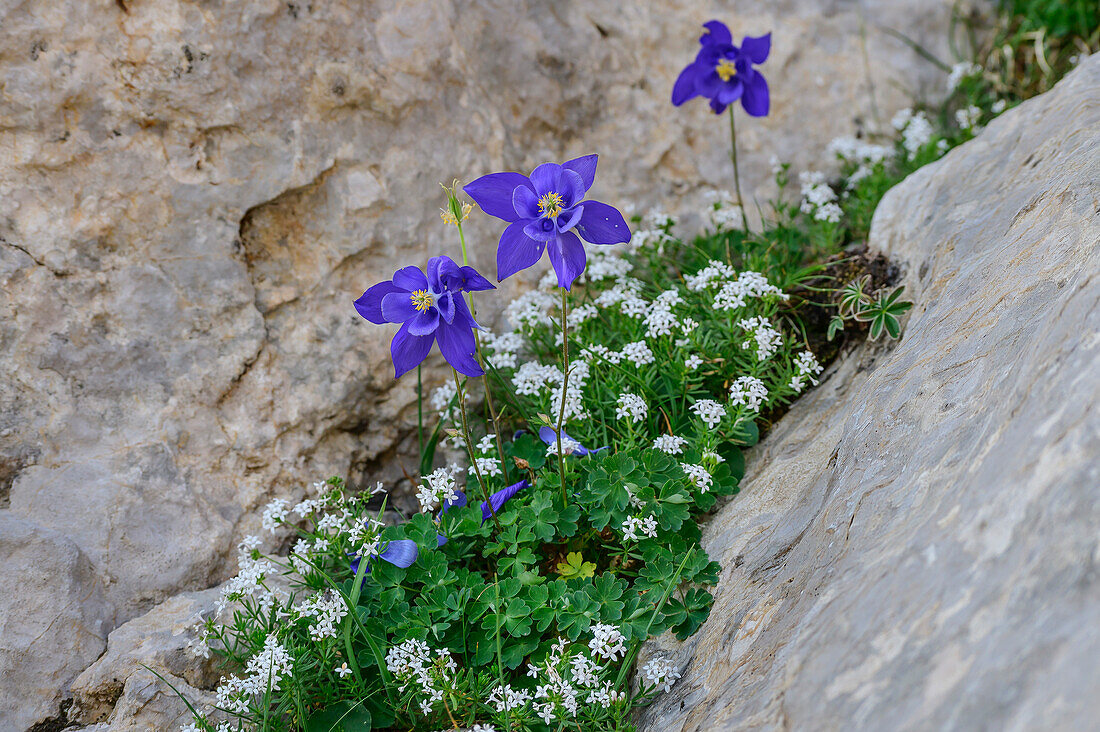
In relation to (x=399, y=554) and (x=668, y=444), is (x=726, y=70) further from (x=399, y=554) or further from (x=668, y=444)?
(x=399, y=554)

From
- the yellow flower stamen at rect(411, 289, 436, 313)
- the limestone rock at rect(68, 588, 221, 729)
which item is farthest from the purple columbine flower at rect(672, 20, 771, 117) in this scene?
the limestone rock at rect(68, 588, 221, 729)

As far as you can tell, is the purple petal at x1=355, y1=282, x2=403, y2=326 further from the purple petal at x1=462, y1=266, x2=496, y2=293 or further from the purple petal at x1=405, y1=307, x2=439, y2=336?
the purple petal at x1=462, y1=266, x2=496, y2=293

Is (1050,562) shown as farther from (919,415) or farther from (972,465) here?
(919,415)

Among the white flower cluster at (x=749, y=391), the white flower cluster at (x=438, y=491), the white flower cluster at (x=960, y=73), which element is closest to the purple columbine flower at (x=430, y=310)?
the white flower cluster at (x=438, y=491)

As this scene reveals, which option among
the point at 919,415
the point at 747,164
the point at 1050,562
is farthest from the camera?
the point at 747,164

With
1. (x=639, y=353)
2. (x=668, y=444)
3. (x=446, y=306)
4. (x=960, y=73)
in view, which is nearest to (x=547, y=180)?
(x=446, y=306)

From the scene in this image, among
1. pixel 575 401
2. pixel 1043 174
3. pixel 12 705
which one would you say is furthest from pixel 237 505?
pixel 1043 174
